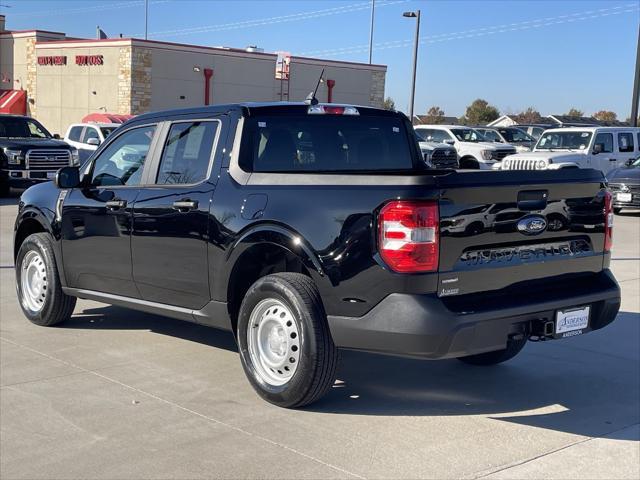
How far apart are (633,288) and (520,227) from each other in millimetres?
5566

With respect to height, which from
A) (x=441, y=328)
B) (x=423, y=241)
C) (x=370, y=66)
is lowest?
(x=441, y=328)

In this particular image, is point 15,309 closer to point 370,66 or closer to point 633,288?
point 633,288

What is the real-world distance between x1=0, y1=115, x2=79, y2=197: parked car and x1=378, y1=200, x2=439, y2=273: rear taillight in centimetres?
1645

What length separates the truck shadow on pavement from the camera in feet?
17.9

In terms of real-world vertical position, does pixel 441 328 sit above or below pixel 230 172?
below

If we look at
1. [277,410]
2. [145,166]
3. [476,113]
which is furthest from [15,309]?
[476,113]

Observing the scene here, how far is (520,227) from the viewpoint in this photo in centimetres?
515

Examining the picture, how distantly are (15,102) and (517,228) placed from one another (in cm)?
4373

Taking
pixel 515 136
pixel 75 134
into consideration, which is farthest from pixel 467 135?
pixel 75 134

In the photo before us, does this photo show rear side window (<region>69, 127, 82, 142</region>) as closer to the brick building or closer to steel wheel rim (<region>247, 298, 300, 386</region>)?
the brick building

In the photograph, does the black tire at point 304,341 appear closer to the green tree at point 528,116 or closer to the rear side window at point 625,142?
the rear side window at point 625,142

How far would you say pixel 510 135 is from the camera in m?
34.1

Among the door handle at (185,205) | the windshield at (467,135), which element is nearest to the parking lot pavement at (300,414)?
the door handle at (185,205)

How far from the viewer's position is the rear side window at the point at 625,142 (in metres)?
24.1
